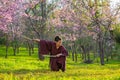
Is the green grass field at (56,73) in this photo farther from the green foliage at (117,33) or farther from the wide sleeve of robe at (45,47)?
the green foliage at (117,33)

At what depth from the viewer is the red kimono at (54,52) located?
701 inches

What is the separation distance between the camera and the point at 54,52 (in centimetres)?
1806

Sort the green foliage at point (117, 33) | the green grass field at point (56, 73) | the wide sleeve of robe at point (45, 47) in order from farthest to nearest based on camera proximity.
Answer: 1. the green foliage at point (117, 33)
2. the wide sleeve of robe at point (45, 47)
3. the green grass field at point (56, 73)

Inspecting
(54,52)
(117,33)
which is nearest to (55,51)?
(54,52)

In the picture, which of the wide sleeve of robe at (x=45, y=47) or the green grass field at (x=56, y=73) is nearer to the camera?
the green grass field at (x=56, y=73)

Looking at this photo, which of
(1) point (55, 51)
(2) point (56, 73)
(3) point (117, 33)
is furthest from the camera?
(3) point (117, 33)

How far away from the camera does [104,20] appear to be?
1484 inches

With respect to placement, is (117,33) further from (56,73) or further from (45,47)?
(56,73)

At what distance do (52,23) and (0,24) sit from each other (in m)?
27.7

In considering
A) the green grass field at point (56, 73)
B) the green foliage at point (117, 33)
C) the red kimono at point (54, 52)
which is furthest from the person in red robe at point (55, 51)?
the green foliage at point (117, 33)

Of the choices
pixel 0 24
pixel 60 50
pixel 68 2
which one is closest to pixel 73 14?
pixel 68 2

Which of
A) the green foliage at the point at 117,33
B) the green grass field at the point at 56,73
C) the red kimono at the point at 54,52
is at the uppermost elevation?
the green foliage at the point at 117,33

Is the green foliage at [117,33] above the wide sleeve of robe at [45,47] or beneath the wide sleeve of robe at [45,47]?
above

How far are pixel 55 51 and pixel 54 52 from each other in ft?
0.25
